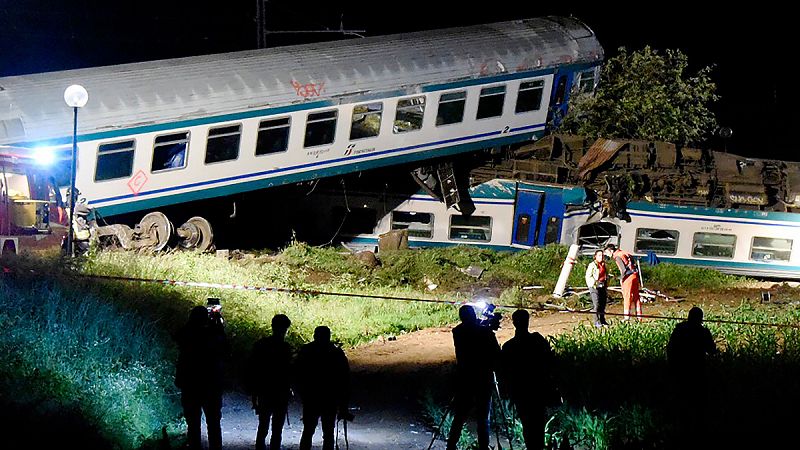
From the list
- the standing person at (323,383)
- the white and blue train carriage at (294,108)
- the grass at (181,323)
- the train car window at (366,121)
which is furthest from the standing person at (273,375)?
the train car window at (366,121)

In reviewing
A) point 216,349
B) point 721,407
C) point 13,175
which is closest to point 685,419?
→ point 721,407

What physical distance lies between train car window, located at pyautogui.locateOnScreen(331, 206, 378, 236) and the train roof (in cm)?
375

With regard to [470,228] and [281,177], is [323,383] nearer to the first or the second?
[281,177]

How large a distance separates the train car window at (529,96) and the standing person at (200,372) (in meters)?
17.9

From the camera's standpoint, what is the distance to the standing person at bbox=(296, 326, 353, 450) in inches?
334

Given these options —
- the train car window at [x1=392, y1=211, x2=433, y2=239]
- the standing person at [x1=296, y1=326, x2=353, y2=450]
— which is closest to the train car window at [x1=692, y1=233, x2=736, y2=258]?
the train car window at [x1=392, y1=211, x2=433, y2=239]

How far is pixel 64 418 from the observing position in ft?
27.7

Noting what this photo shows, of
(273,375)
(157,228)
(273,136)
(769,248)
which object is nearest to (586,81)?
(769,248)

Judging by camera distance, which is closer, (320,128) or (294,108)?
(294,108)

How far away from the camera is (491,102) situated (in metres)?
25.1

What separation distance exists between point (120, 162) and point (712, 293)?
1226 cm

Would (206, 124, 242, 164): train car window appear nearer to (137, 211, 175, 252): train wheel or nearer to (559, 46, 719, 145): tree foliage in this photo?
(137, 211, 175, 252): train wheel

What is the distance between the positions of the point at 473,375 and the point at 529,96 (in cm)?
1761

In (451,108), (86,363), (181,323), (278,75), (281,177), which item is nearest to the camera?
(86,363)
